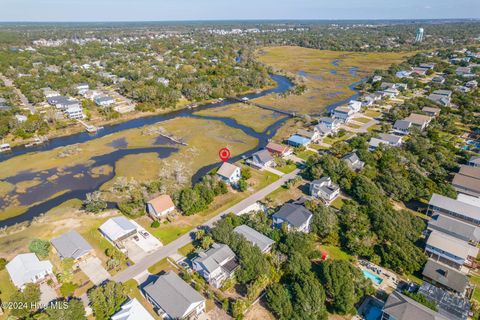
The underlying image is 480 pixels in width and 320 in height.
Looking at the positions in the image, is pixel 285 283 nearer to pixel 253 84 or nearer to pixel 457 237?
pixel 457 237

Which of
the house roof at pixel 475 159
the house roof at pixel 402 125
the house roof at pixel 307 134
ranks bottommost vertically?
the house roof at pixel 475 159

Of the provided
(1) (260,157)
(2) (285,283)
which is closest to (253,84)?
(1) (260,157)

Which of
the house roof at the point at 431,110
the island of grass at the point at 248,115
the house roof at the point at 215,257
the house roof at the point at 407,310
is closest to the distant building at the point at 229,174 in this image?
the house roof at the point at 215,257

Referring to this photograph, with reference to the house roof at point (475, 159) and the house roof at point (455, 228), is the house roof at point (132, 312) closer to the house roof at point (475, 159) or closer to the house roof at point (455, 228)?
the house roof at point (455, 228)

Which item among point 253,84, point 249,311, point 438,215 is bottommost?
point 249,311

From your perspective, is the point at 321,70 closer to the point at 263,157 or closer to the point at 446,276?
the point at 263,157

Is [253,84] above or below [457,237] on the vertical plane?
above
